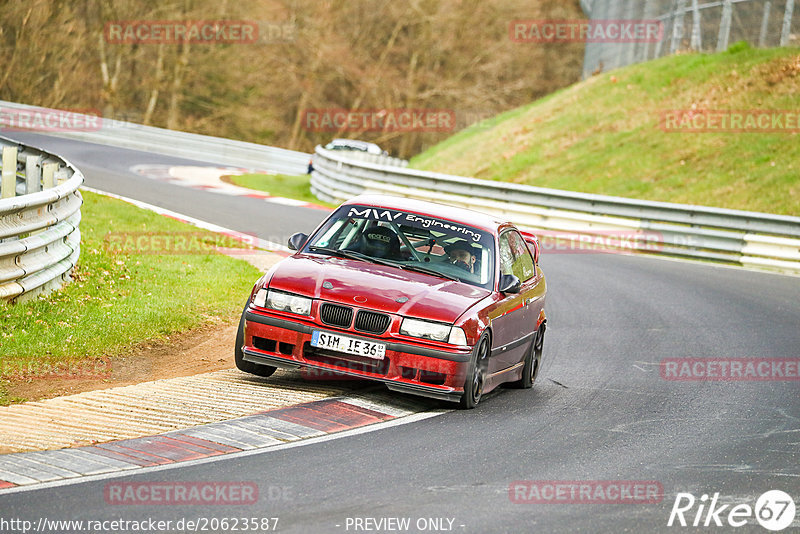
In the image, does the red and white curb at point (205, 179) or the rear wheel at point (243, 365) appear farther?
the red and white curb at point (205, 179)

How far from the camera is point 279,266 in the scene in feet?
27.7

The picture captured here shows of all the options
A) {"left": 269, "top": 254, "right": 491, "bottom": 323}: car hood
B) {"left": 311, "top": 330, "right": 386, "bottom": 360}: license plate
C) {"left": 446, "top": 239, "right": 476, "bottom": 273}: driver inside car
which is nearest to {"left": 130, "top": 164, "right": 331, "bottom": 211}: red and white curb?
{"left": 446, "top": 239, "right": 476, "bottom": 273}: driver inside car

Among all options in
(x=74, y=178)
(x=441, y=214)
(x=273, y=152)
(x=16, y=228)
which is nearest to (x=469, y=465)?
(x=441, y=214)

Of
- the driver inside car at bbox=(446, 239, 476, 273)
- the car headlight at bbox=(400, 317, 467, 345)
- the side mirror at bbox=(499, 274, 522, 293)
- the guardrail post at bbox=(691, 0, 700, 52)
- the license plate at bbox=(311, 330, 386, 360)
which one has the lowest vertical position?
the license plate at bbox=(311, 330, 386, 360)

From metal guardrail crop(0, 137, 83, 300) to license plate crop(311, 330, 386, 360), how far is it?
313 cm

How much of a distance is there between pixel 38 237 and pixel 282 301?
126 inches

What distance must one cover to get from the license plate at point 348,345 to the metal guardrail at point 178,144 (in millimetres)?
32976

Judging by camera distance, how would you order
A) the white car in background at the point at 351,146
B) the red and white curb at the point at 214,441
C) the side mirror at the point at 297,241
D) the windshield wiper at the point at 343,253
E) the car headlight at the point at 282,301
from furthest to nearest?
1. the white car in background at the point at 351,146
2. the side mirror at the point at 297,241
3. the windshield wiper at the point at 343,253
4. the car headlight at the point at 282,301
5. the red and white curb at the point at 214,441

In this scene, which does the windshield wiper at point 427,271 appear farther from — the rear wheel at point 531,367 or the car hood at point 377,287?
the rear wheel at point 531,367

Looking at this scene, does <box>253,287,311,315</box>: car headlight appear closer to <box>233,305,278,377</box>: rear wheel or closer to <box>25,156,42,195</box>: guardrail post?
<box>233,305,278,377</box>: rear wheel

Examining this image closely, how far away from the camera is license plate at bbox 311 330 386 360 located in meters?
7.75

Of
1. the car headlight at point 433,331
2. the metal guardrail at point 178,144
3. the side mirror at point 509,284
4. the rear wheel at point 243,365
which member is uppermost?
the side mirror at point 509,284

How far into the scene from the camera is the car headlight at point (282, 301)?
792 centimetres

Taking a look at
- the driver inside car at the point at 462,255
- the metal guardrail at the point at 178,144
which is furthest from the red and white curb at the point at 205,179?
the driver inside car at the point at 462,255
